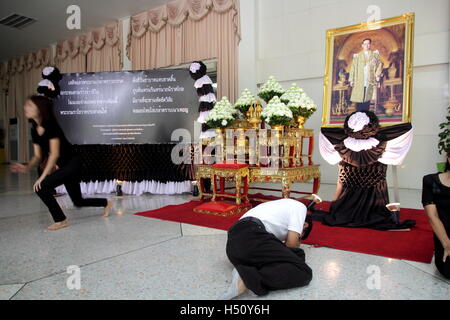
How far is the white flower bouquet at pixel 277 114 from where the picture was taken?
3.91m

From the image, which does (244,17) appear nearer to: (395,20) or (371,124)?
(395,20)

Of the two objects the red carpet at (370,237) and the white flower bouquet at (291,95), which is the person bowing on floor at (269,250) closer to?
the red carpet at (370,237)

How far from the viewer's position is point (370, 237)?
2822 millimetres

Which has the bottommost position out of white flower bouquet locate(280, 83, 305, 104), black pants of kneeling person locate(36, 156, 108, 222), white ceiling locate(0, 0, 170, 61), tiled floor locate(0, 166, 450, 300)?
tiled floor locate(0, 166, 450, 300)

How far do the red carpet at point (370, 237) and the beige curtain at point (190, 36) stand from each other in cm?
390

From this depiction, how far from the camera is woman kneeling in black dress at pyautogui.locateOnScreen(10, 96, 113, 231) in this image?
3.00 meters

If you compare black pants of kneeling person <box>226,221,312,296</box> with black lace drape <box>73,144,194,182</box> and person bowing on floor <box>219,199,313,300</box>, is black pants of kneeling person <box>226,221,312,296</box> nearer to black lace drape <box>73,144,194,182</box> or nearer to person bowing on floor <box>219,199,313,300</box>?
person bowing on floor <box>219,199,313,300</box>

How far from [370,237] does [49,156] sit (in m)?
2.97

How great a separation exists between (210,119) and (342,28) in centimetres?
303

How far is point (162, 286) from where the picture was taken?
1.84 m

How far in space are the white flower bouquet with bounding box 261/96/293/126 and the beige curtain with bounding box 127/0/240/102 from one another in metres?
2.97

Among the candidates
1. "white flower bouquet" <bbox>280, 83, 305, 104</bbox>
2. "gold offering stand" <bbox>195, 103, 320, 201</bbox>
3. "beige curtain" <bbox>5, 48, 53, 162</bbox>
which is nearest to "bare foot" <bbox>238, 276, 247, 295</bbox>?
"gold offering stand" <bbox>195, 103, 320, 201</bbox>

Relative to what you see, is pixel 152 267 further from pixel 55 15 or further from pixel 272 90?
pixel 55 15
